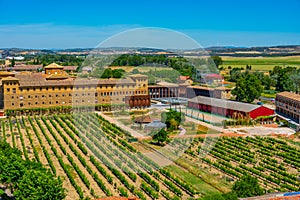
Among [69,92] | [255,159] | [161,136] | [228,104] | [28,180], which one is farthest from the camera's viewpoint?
[69,92]

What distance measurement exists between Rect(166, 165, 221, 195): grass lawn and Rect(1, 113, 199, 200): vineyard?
22 centimetres

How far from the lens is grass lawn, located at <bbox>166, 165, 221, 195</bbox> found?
33.8 feet

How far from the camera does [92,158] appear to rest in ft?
42.7

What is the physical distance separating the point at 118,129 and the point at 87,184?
22.9ft

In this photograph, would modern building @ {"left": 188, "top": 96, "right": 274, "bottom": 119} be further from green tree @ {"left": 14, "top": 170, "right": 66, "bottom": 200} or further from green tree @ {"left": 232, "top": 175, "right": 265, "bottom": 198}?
green tree @ {"left": 14, "top": 170, "right": 66, "bottom": 200}

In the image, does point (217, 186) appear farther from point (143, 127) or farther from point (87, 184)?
point (143, 127)

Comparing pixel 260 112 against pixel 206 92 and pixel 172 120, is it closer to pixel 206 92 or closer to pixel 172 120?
pixel 172 120

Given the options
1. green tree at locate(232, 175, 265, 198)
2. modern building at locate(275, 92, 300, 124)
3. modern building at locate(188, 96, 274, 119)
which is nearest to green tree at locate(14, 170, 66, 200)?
green tree at locate(232, 175, 265, 198)

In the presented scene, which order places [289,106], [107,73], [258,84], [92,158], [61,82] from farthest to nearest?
[107,73], [258,84], [61,82], [289,106], [92,158]

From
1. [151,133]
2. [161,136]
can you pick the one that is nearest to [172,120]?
[151,133]

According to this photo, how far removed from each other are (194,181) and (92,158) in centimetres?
360

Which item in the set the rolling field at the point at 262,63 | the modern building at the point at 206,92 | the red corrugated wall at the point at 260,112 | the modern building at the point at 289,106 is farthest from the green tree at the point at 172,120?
the rolling field at the point at 262,63

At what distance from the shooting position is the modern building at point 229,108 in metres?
19.9

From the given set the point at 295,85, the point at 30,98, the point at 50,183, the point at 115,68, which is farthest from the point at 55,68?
the point at 50,183
